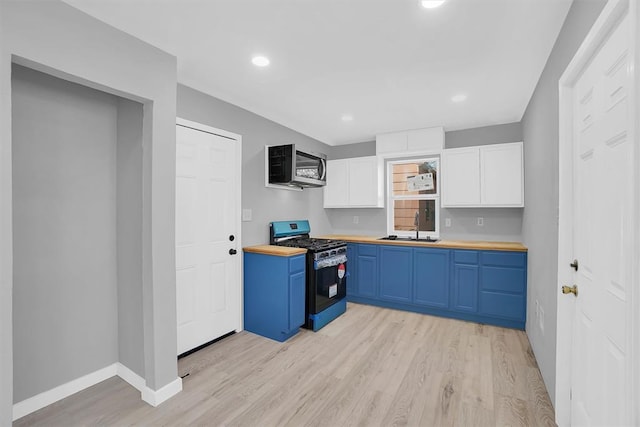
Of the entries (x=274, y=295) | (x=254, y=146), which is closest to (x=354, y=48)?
(x=254, y=146)

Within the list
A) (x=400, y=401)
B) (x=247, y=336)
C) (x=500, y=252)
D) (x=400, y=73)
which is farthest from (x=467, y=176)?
(x=247, y=336)

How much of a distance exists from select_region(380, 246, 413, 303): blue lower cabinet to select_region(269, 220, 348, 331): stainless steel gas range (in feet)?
1.93

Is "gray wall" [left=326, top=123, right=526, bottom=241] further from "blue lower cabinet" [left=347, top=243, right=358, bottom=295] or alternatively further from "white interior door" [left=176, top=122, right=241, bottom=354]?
"white interior door" [left=176, top=122, right=241, bottom=354]

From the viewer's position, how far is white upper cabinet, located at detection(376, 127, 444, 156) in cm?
397

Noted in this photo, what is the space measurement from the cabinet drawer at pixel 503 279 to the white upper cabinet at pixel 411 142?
1.68 metres

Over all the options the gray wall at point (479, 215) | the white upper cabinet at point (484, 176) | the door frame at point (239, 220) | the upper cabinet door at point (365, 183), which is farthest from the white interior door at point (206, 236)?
the white upper cabinet at point (484, 176)

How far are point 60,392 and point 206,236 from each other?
4.86 feet

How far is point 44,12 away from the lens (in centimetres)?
154

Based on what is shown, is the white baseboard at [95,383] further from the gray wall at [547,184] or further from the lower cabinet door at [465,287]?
the lower cabinet door at [465,287]

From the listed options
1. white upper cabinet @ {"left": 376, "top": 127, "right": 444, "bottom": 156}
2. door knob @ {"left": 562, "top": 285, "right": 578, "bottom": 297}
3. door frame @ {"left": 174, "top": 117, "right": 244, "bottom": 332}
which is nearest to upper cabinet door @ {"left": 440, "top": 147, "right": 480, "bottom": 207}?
white upper cabinet @ {"left": 376, "top": 127, "right": 444, "bottom": 156}

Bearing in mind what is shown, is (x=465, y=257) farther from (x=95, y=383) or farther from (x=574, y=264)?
(x=95, y=383)

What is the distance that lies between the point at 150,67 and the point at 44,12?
0.55 meters

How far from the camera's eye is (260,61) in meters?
2.30

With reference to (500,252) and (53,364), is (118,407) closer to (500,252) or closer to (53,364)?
(53,364)
